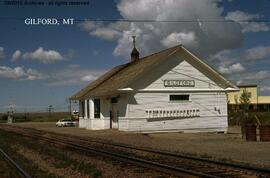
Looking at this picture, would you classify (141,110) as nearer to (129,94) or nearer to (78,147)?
(129,94)

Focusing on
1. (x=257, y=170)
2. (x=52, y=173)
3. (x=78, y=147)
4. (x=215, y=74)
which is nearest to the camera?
(x=257, y=170)

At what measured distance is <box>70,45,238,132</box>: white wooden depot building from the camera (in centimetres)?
3419

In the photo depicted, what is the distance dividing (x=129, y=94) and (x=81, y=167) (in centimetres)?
1979

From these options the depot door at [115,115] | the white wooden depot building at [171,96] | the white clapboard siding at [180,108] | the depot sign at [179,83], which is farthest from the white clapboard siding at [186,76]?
the depot door at [115,115]

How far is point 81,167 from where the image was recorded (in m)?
14.5

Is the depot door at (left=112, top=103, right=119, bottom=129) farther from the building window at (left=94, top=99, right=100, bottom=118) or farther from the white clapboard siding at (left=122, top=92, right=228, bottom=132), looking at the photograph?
the building window at (left=94, top=99, right=100, bottom=118)

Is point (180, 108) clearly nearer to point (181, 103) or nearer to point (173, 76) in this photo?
point (181, 103)

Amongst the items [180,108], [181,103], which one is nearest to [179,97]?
[181,103]

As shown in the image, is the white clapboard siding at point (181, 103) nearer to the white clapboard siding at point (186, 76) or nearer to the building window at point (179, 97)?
the building window at point (179, 97)

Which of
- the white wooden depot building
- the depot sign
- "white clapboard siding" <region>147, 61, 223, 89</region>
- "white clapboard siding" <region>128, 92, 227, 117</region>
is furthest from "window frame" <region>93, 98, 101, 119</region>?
the depot sign

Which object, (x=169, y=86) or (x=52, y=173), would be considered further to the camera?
(x=169, y=86)

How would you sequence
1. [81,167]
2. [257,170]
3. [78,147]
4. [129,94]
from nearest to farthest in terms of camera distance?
[257,170] < [81,167] < [78,147] < [129,94]

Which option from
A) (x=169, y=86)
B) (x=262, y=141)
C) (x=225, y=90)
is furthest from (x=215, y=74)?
(x=262, y=141)

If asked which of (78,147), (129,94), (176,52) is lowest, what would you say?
(78,147)
